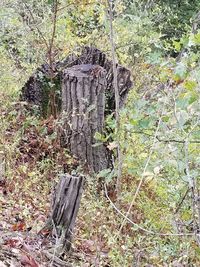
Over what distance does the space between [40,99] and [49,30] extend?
2071mm

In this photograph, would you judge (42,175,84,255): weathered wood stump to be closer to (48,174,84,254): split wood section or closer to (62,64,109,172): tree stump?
(48,174,84,254): split wood section

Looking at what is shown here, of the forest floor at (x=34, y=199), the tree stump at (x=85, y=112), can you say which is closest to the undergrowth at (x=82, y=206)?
the forest floor at (x=34, y=199)

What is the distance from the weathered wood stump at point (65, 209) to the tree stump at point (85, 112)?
2.15m

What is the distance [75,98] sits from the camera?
231 inches

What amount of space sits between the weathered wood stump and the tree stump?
2153 millimetres

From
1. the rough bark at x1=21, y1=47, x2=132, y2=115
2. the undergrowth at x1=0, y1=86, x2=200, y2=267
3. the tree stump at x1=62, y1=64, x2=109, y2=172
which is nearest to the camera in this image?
the undergrowth at x1=0, y1=86, x2=200, y2=267

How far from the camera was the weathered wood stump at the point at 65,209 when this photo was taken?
3.59 meters

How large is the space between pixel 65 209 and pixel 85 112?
89.6 inches

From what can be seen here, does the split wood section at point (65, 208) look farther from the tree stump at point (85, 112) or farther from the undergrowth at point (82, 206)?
the tree stump at point (85, 112)

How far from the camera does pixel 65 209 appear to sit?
11.9ft

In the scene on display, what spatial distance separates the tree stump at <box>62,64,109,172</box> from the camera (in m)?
5.77

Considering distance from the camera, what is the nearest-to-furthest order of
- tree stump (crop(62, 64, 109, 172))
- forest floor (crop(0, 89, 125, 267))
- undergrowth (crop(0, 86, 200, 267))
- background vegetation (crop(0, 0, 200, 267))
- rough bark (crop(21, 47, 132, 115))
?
background vegetation (crop(0, 0, 200, 267)) < forest floor (crop(0, 89, 125, 267)) < undergrowth (crop(0, 86, 200, 267)) < tree stump (crop(62, 64, 109, 172)) < rough bark (crop(21, 47, 132, 115))

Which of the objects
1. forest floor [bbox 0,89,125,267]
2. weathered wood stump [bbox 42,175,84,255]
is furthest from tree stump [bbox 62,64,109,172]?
weathered wood stump [bbox 42,175,84,255]

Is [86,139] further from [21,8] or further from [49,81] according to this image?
[21,8]
